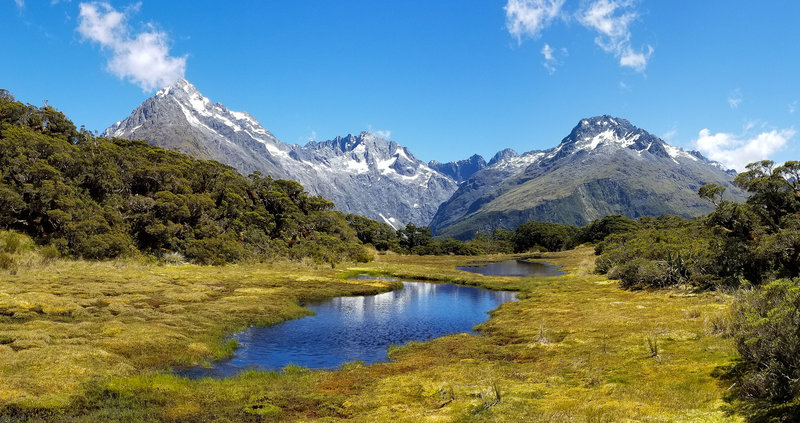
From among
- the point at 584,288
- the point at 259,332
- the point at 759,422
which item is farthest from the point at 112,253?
the point at 759,422

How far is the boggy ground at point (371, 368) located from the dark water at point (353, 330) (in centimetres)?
210

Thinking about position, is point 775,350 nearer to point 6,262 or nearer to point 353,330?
point 353,330

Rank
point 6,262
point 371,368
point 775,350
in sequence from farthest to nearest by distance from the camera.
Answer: point 6,262 < point 371,368 < point 775,350

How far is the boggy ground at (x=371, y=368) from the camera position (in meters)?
17.6

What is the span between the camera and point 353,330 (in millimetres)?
42594

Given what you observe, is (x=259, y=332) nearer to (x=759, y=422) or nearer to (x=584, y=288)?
(x=759, y=422)

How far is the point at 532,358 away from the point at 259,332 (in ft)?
79.4

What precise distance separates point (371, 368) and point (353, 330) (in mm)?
14632

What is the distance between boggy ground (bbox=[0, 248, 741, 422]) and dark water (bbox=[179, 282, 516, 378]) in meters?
2.10

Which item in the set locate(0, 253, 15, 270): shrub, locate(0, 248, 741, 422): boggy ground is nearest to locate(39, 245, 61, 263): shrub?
locate(0, 253, 15, 270): shrub

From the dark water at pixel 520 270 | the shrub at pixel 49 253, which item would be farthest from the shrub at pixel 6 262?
the dark water at pixel 520 270

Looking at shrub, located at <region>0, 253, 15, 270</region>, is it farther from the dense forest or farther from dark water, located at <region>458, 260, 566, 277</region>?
dark water, located at <region>458, 260, 566, 277</region>

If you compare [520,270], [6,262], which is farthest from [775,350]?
[520,270]

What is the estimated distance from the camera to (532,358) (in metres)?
27.6
